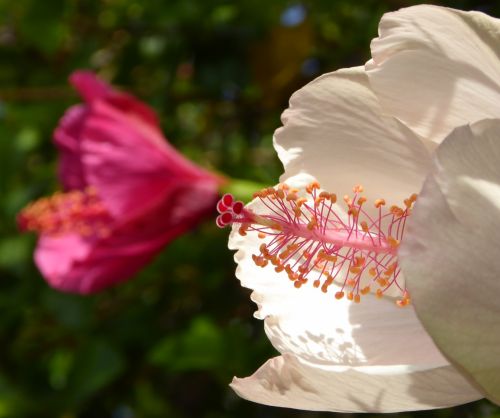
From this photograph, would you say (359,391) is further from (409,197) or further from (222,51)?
(222,51)

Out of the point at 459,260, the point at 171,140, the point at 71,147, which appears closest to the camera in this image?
the point at 459,260

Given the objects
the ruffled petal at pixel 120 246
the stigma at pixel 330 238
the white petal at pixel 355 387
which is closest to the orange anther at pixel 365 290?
the stigma at pixel 330 238

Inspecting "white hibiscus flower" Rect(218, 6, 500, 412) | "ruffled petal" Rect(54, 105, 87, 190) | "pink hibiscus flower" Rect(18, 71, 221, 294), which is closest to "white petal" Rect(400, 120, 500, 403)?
"white hibiscus flower" Rect(218, 6, 500, 412)

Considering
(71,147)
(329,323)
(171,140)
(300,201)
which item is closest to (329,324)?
(329,323)

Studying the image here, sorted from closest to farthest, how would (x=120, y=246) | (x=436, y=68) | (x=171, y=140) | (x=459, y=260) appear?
(x=459, y=260) → (x=436, y=68) → (x=120, y=246) → (x=171, y=140)

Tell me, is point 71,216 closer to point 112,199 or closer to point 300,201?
point 112,199

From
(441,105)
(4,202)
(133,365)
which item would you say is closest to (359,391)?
(441,105)

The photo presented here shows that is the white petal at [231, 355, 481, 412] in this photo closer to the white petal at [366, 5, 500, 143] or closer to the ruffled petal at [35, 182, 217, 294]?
the white petal at [366, 5, 500, 143]
